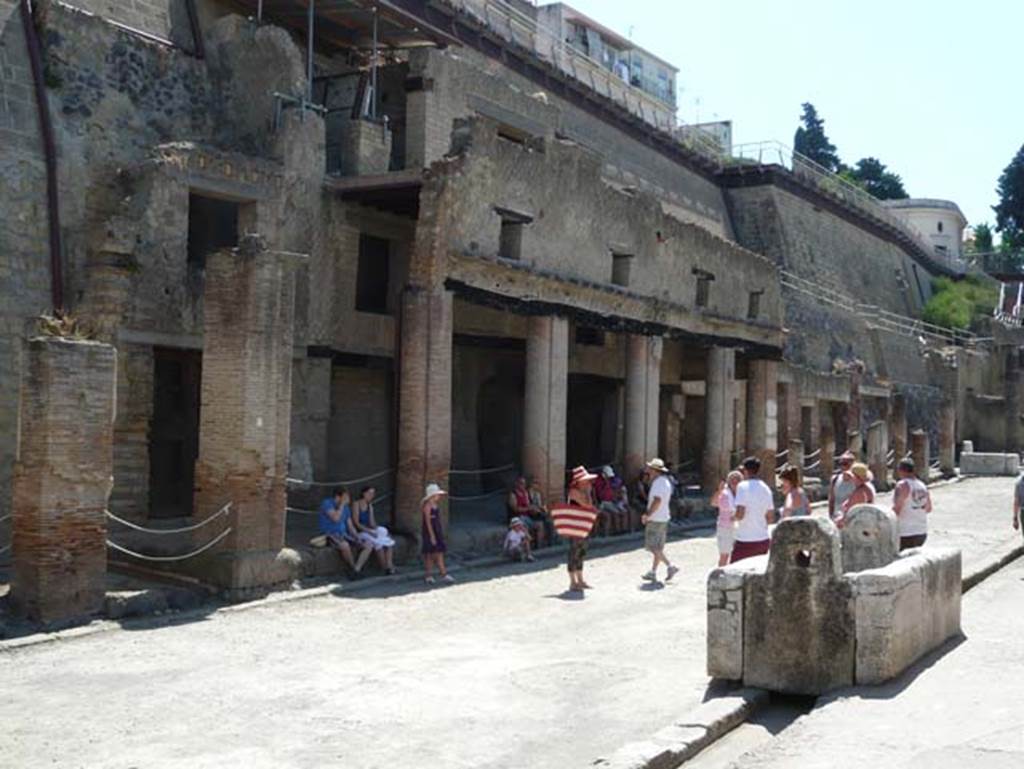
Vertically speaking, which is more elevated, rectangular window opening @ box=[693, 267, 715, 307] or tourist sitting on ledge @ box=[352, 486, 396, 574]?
rectangular window opening @ box=[693, 267, 715, 307]

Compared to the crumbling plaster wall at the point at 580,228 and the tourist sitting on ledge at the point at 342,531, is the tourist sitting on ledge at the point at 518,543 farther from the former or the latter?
the crumbling plaster wall at the point at 580,228

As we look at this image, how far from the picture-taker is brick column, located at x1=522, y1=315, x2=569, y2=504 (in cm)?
1897

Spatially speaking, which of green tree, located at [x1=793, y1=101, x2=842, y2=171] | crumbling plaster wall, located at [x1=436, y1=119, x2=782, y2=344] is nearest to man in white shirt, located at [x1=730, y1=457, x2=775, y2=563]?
crumbling plaster wall, located at [x1=436, y1=119, x2=782, y2=344]

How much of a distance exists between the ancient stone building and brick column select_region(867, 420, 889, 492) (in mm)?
5881

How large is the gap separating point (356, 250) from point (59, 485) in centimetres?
809

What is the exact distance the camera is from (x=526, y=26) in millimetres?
35031

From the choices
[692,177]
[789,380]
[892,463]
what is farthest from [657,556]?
[692,177]

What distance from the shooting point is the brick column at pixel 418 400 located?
53.2 ft

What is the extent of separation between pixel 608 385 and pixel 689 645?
16.5 m

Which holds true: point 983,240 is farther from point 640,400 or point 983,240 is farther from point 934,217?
→ point 640,400

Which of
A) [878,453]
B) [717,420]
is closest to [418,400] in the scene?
[717,420]

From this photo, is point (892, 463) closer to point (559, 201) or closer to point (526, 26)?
point (526, 26)

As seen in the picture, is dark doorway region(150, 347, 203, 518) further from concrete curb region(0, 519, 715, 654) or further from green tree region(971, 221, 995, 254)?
green tree region(971, 221, 995, 254)

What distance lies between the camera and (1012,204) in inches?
3349
